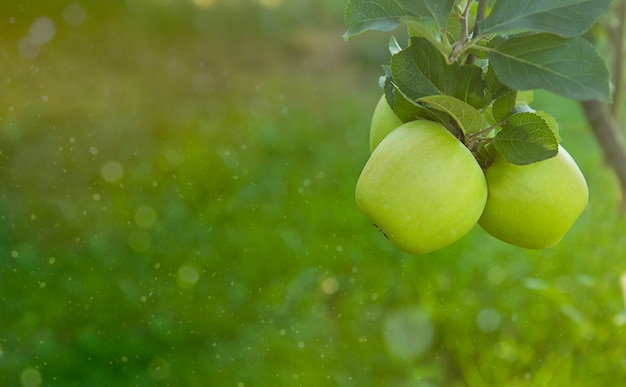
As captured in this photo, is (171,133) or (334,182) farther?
(171,133)

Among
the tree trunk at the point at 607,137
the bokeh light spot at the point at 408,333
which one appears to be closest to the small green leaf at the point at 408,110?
the tree trunk at the point at 607,137

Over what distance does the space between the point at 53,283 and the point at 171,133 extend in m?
0.90

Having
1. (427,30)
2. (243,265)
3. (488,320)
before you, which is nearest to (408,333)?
→ (488,320)

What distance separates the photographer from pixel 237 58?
3352 mm

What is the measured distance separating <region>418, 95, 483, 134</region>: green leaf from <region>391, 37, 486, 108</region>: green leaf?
0.4 inches

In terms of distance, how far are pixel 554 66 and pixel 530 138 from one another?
73 mm

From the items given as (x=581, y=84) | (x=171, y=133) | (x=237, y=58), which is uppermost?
(x=581, y=84)

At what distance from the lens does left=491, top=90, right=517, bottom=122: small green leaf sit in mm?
466

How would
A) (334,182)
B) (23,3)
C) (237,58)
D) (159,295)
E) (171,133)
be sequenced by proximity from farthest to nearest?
(237,58)
(23,3)
(171,133)
(334,182)
(159,295)

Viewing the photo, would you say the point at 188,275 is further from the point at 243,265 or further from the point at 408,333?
the point at 408,333

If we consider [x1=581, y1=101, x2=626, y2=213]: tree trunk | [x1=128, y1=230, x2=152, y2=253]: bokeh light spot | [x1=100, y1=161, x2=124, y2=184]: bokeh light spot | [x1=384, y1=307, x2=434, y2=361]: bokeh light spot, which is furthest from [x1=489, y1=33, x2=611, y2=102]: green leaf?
[x1=100, y1=161, x2=124, y2=184]: bokeh light spot

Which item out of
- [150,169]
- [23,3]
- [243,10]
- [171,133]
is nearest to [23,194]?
[150,169]

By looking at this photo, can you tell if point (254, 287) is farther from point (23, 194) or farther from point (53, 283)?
point (23, 194)

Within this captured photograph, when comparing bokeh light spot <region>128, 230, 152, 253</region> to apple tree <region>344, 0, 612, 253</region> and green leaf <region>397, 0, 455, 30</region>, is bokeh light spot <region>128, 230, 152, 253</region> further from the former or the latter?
green leaf <region>397, 0, 455, 30</region>
